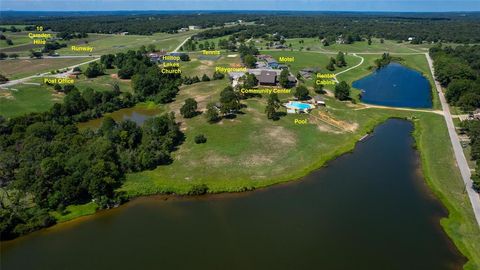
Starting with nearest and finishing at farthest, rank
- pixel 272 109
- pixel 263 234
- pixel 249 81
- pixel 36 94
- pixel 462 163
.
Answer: pixel 263 234 → pixel 462 163 → pixel 272 109 → pixel 249 81 → pixel 36 94

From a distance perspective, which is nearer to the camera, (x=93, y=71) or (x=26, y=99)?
(x=26, y=99)

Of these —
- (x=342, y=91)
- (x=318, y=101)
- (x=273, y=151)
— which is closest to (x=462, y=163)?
(x=273, y=151)

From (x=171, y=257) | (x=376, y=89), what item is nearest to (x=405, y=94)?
(x=376, y=89)

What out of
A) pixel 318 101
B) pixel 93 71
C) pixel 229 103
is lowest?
pixel 318 101

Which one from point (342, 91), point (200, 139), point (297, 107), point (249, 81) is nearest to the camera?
point (200, 139)

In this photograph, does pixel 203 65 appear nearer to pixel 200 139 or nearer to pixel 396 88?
pixel 396 88

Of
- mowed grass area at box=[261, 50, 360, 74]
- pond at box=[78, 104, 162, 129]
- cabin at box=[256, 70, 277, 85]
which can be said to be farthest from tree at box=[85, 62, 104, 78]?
mowed grass area at box=[261, 50, 360, 74]
